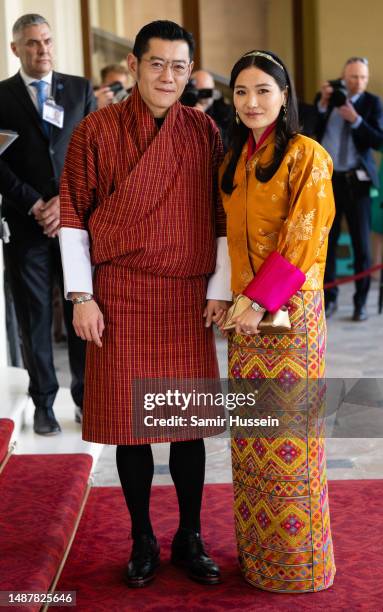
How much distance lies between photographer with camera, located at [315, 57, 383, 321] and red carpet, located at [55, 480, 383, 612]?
3.36m

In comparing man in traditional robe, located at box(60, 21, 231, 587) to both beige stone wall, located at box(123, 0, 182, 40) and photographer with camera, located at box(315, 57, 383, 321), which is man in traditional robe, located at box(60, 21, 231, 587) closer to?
photographer with camera, located at box(315, 57, 383, 321)

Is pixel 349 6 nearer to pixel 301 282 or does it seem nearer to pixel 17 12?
pixel 17 12

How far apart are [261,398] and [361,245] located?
4244mm

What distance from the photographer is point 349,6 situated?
8.84m

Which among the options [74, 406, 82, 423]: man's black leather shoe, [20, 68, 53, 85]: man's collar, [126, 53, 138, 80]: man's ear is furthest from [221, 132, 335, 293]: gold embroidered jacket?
[74, 406, 82, 423]: man's black leather shoe

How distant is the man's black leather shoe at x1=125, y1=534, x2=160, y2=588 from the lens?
7.98 ft

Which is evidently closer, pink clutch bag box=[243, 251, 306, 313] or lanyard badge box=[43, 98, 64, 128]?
pink clutch bag box=[243, 251, 306, 313]

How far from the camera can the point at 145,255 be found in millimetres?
2338

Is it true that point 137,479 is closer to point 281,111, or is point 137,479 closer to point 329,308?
point 281,111

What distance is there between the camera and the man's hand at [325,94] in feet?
20.4

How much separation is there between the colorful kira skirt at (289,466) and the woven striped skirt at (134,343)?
0.14m

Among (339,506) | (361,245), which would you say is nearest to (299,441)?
(339,506)

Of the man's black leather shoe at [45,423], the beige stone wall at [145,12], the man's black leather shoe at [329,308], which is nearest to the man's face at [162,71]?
the man's black leather shoe at [45,423]

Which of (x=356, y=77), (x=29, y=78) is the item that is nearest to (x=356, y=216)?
(x=356, y=77)
